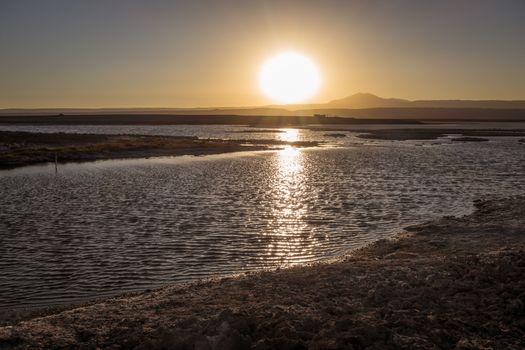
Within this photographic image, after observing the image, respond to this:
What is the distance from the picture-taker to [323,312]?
765cm

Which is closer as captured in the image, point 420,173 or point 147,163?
point 420,173

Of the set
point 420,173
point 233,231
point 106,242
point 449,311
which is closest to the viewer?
point 449,311

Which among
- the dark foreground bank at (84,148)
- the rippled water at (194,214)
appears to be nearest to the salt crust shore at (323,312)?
the rippled water at (194,214)

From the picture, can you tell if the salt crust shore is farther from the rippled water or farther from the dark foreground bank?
the dark foreground bank

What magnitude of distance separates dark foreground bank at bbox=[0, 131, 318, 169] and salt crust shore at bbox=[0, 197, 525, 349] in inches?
1208

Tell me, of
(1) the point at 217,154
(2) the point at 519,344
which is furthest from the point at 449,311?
(1) the point at 217,154

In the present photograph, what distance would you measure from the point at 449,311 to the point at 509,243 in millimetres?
6093

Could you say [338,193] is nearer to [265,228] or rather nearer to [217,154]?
[265,228]

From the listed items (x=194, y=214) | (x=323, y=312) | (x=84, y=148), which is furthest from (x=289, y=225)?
(x=84, y=148)

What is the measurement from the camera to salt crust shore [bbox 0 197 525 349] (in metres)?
6.72

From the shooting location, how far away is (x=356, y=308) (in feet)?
25.6

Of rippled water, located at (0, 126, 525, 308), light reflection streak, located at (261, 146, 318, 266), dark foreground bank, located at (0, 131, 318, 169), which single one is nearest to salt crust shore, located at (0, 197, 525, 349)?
rippled water, located at (0, 126, 525, 308)

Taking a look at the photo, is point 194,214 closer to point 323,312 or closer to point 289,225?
point 289,225

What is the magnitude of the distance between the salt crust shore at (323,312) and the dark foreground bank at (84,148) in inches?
1208
